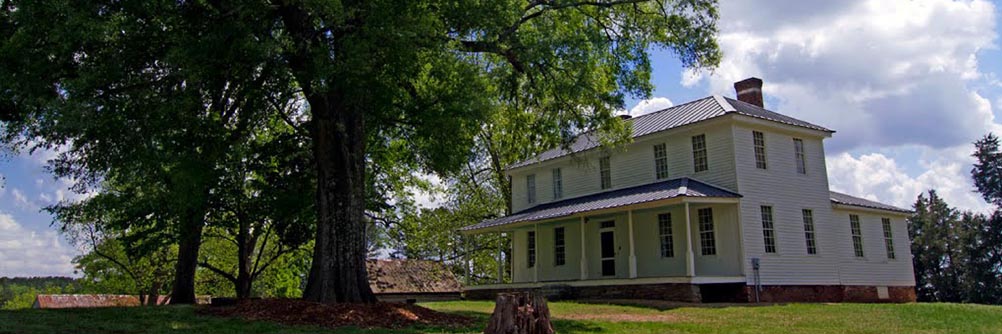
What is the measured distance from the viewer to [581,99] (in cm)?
1811

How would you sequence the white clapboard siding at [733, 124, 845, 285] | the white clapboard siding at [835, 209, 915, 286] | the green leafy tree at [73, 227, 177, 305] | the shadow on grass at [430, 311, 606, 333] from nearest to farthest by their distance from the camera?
the shadow on grass at [430, 311, 606, 333] < the white clapboard siding at [733, 124, 845, 285] < the white clapboard siding at [835, 209, 915, 286] < the green leafy tree at [73, 227, 177, 305]

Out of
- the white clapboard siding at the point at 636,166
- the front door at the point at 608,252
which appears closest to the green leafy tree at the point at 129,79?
the white clapboard siding at the point at 636,166

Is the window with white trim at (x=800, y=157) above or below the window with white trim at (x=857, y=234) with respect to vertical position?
above

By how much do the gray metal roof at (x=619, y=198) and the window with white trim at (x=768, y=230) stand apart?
1.58 meters

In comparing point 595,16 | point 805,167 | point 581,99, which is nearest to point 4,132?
point 581,99

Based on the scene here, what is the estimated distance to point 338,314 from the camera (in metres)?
13.4

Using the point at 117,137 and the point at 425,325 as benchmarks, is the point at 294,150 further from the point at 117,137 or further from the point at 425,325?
the point at 425,325

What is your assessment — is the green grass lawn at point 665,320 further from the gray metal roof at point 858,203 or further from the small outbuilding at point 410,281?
the small outbuilding at point 410,281

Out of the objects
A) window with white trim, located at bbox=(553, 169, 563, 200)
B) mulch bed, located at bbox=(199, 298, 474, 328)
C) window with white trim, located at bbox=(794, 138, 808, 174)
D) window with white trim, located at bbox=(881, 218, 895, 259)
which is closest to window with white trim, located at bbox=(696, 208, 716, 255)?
window with white trim, located at bbox=(794, 138, 808, 174)

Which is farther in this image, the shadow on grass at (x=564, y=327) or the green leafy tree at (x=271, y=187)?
the green leafy tree at (x=271, y=187)

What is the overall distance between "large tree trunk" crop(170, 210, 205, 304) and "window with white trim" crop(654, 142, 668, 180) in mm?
14688

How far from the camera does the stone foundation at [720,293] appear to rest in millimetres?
21922

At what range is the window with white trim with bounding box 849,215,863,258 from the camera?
2595 cm

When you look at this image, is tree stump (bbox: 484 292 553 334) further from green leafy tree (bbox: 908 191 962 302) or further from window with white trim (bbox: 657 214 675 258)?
green leafy tree (bbox: 908 191 962 302)
